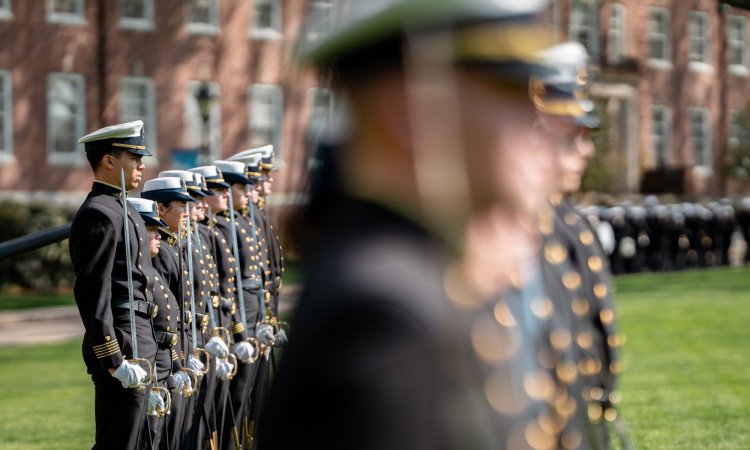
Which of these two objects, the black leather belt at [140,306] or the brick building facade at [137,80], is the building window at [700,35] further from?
the black leather belt at [140,306]

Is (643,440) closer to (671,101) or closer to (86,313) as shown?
(86,313)

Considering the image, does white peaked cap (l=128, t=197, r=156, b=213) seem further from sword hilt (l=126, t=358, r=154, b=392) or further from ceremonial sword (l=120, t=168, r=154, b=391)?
sword hilt (l=126, t=358, r=154, b=392)

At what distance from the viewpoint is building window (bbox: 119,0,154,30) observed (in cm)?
3447

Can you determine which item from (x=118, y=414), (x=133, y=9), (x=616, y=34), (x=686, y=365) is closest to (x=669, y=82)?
(x=616, y=34)

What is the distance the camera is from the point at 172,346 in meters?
7.55

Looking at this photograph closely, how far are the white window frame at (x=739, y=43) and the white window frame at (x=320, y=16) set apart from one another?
49849 mm

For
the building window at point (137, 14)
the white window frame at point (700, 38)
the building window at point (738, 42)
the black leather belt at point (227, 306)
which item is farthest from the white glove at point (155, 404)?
the building window at point (738, 42)

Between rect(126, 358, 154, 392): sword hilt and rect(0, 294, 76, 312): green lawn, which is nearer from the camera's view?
rect(126, 358, 154, 392): sword hilt

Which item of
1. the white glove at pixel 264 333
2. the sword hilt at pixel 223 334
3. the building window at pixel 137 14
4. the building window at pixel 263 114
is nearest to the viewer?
the sword hilt at pixel 223 334

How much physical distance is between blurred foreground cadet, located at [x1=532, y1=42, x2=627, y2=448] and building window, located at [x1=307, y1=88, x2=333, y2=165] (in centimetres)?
27

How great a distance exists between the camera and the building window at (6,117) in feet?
107

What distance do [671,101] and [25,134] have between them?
22986 mm

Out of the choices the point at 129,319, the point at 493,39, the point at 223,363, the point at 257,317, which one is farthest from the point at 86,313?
the point at 493,39

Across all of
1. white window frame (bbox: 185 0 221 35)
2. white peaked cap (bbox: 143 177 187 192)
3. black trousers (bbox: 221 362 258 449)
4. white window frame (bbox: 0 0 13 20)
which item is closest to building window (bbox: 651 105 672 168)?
white window frame (bbox: 185 0 221 35)
